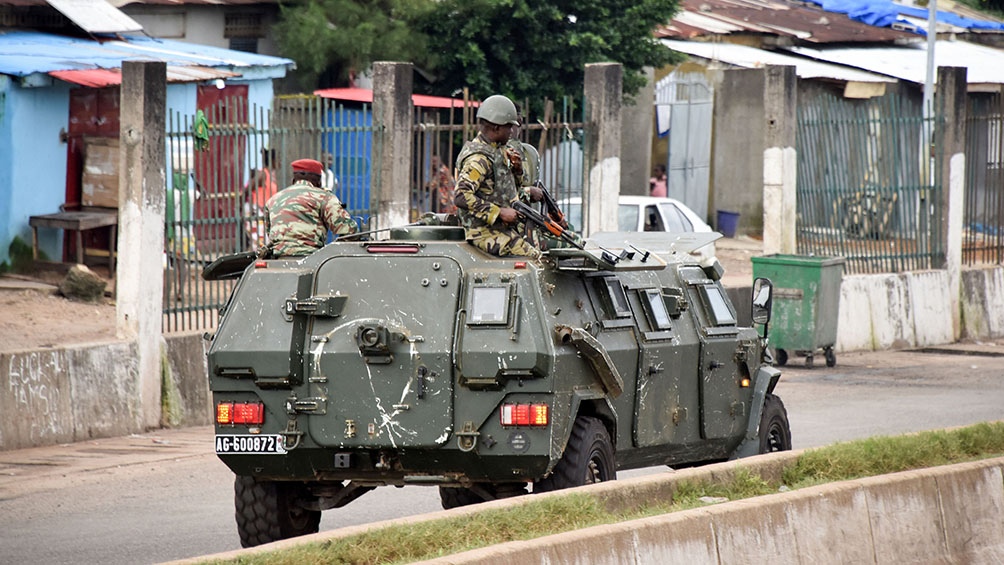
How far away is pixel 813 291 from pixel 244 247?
6.84 metres

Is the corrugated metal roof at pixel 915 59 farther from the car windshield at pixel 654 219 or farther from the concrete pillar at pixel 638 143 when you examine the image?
the car windshield at pixel 654 219

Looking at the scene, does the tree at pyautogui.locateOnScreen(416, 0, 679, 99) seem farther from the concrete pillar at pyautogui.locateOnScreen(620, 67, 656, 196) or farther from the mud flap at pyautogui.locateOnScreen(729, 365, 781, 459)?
the mud flap at pyautogui.locateOnScreen(729, 365, 781, 459)

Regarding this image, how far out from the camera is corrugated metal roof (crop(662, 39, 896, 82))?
2855 cm

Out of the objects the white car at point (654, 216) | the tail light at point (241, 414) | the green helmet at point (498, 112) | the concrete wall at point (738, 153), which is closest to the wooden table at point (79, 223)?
the white car at point (654, 216)

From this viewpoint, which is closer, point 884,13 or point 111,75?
point 111,75

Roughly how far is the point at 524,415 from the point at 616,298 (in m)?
1.20

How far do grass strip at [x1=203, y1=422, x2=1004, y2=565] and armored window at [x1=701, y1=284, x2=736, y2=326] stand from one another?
999mm

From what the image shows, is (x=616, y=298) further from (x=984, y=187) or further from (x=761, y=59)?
(x=761, y=59)

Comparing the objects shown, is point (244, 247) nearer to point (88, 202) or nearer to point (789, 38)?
point (88, 202)

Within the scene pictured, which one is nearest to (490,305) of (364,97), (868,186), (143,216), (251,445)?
(251,445)


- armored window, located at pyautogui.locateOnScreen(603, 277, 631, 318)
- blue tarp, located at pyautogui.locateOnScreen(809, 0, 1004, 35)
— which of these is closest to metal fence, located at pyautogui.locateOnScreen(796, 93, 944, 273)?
armored window, located at pyautogui.locateOnScreen(603, 277, 631, 318)

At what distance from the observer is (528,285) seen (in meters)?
8.00

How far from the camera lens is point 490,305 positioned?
7965 mm

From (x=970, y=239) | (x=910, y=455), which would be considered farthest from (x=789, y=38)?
(x=910, y=455)
